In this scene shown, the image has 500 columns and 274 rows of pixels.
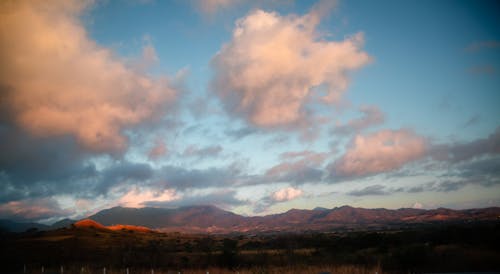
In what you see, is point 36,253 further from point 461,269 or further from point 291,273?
point 461,269

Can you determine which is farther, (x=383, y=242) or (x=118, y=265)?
(x=383, y=242)

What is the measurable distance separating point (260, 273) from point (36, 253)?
46.6 meters

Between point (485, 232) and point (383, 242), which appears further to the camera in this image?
point (383, 242)

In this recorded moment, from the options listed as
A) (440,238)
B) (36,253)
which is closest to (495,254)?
(440,238)

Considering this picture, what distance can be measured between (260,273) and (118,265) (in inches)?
939

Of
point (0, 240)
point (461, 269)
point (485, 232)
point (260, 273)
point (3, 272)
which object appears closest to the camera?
point (260, 273)

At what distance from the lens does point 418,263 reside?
26.0 m

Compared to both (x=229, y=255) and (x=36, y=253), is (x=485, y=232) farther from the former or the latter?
(x=36, y=253)

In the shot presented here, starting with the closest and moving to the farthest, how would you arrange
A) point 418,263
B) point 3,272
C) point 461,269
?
point 461,269 → point 418,263 → point 3,272

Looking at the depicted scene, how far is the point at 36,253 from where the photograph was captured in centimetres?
5278

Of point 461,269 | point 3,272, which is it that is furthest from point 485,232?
point 3,272

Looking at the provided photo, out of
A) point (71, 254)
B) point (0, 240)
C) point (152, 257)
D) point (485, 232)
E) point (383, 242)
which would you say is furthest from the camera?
point (0, 240)

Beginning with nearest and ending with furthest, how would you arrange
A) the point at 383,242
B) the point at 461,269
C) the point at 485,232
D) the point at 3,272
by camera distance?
the point at 461,269 → the point at 3,272 → the point at 485,232 → the point at 383,242

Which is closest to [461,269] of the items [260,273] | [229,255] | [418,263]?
[418,263]
